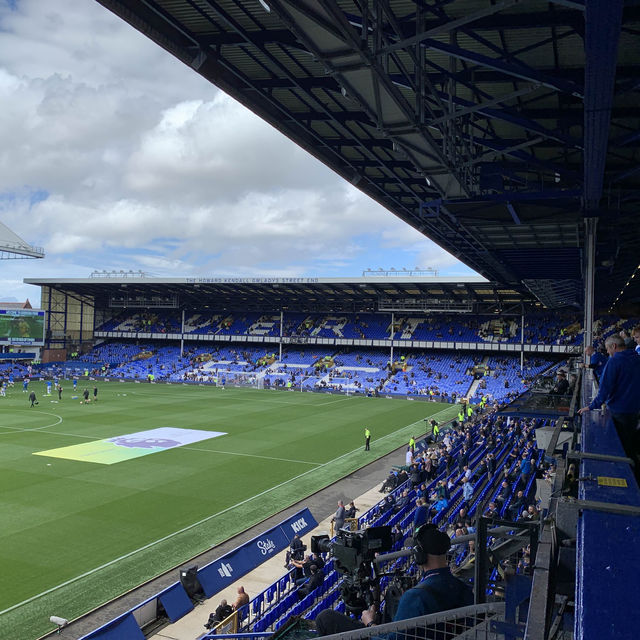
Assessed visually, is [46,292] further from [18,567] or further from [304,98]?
[304,98]

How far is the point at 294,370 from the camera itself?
208 ft

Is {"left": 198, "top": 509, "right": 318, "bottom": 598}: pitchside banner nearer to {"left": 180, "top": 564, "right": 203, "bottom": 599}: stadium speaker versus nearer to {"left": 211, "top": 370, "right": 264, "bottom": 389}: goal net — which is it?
{"left": 180, "top": 564, "right": 203, "bottom": 599}: stadium speaker

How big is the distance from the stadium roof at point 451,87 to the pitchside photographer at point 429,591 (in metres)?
4.16

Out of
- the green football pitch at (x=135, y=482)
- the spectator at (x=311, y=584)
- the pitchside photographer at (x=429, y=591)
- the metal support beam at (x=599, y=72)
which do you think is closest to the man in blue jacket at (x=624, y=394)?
the pitchside photographer at (x=429, y=591)

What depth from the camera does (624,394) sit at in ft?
16.9

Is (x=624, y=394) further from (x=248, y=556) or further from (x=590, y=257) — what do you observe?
(x=248, y=556)

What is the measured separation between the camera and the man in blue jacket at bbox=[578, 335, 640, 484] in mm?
5074

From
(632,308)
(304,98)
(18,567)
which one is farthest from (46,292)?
(632,308)

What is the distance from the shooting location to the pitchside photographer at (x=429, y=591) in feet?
10.3

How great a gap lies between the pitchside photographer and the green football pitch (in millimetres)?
9770

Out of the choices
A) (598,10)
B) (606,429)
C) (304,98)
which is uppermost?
(304,98)

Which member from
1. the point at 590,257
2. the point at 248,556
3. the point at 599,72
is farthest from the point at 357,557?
the point at 590,257

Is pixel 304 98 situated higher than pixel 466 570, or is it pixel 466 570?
pixel 304 98

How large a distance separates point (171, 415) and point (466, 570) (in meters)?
34.6
